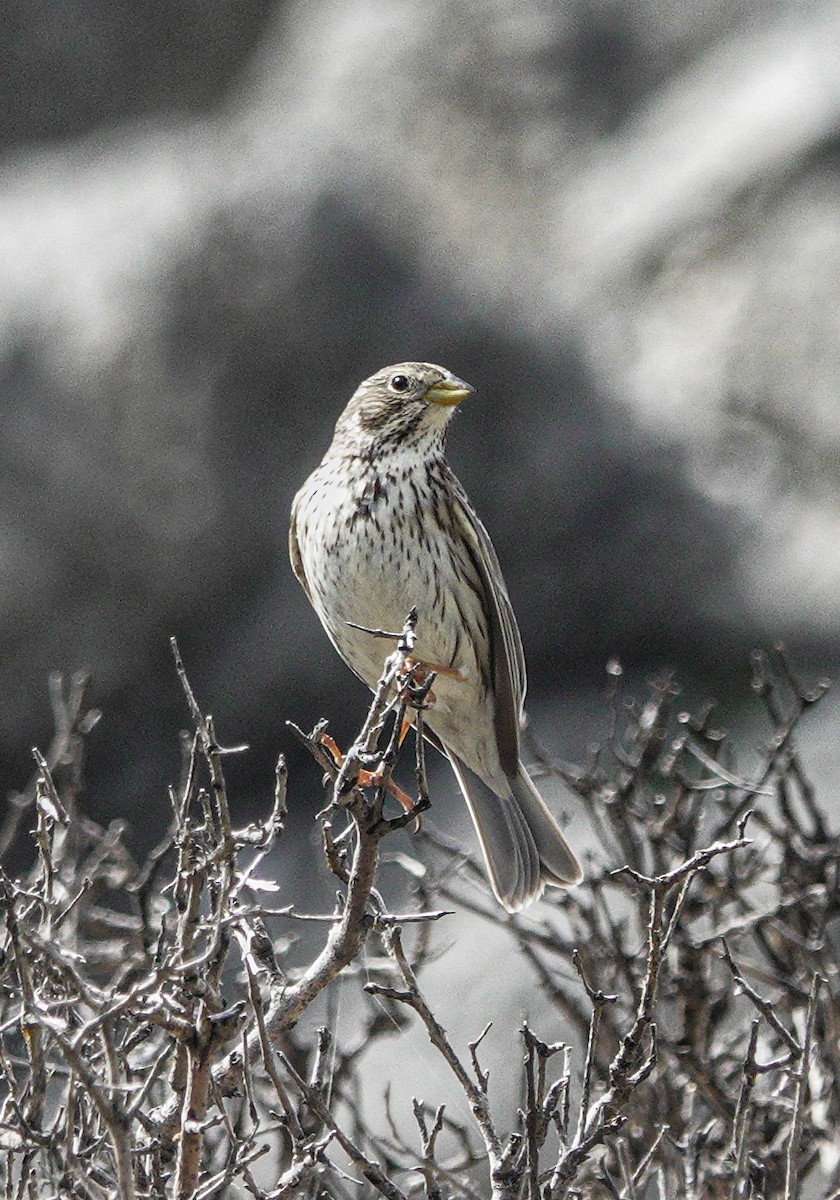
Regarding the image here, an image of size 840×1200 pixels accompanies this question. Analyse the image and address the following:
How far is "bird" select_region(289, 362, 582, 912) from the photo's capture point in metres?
4.92

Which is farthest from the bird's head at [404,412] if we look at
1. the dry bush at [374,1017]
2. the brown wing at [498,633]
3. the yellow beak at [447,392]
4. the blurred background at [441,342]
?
the blurred background at [441,342]

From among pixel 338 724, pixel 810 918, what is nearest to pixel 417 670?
pixel 810 918

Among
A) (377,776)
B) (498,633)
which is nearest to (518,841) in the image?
(498,633)

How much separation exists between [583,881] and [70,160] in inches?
319

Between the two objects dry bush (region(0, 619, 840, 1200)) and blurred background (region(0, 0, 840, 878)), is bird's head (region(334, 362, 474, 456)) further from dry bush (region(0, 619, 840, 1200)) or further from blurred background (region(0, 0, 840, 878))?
blurred background (region(0, 0, 840, 878))

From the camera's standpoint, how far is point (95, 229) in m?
11.2

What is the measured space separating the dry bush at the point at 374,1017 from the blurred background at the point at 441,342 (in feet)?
15.7

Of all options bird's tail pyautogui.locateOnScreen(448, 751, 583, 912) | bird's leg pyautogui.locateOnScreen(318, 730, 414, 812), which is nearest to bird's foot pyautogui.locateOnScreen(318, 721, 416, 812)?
bird's leg pyautogui.locateOnScreen(318, 730, 414, 812)

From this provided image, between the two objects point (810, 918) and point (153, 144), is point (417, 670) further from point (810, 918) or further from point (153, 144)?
point (153, 144)

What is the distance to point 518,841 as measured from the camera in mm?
5223

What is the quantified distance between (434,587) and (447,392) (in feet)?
2.10

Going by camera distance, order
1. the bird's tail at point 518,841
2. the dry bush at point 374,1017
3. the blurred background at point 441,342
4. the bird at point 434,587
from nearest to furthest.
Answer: the dry bush at point 374,1017
the bird at point 434,587
the bird's tail at point 518,841
the blurred background at point 441,342

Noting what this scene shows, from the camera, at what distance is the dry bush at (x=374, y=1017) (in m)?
2.53

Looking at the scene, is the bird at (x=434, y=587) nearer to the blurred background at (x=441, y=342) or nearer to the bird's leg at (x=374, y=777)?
the bird's leg at (x=374, y=777)
